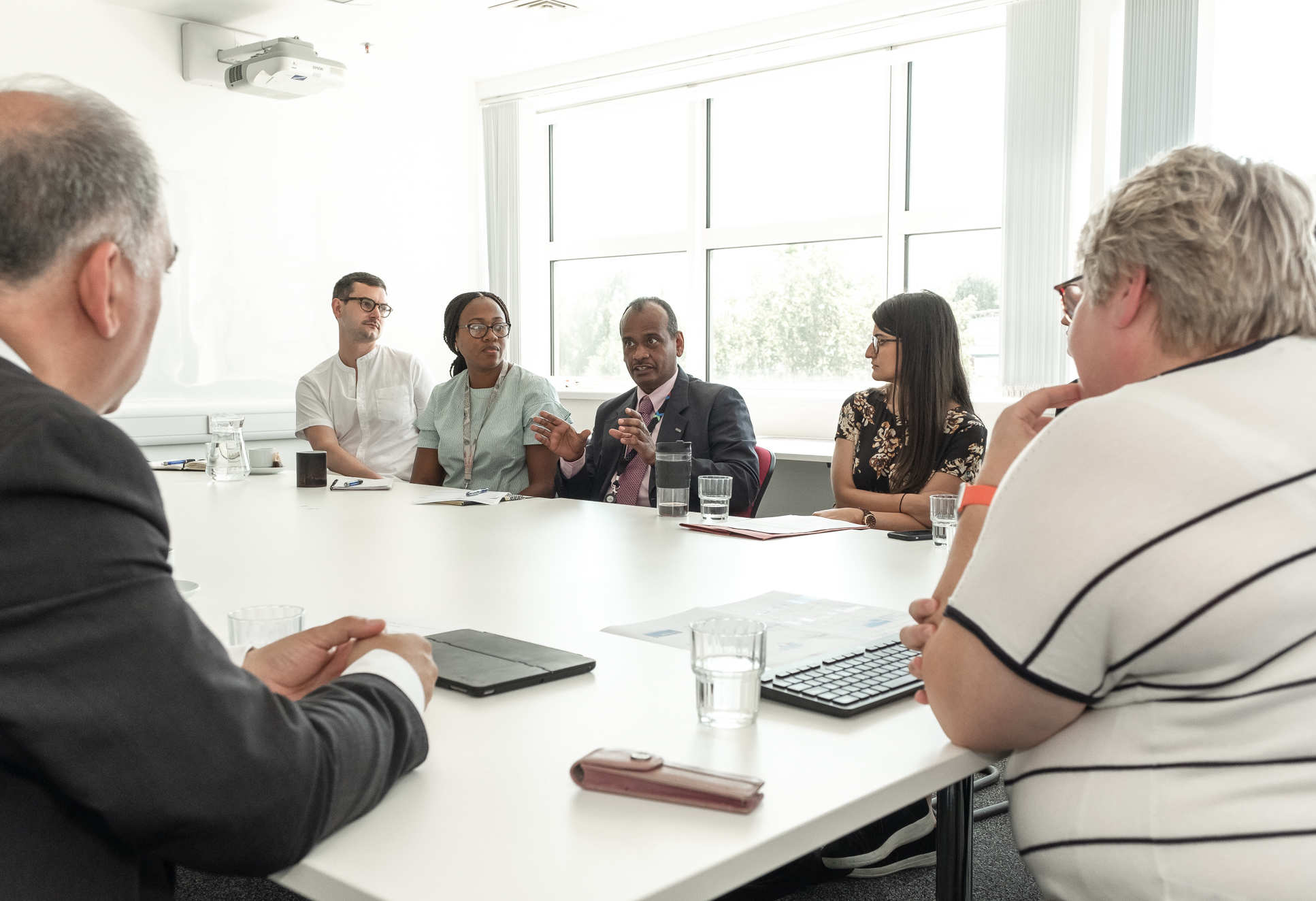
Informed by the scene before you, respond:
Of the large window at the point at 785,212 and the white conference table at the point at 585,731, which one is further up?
the large window at the point at 785,212

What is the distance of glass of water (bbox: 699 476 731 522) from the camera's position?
2.66 m

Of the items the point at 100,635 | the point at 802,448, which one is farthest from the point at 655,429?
the point at 100,635

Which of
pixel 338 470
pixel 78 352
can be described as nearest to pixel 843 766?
pixel 78 352

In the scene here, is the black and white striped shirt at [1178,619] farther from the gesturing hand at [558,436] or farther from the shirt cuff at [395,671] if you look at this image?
the gesturing hand at [558,436]

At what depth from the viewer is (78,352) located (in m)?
0.88

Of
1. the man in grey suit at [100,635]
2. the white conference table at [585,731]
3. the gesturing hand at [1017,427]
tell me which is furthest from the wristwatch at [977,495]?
the man in grey suit at [100,635]

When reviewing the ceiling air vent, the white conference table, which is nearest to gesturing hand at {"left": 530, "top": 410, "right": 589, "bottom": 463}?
the white conference table

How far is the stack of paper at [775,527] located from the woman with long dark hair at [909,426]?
307 mm

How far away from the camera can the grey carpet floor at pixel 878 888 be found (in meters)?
2.27

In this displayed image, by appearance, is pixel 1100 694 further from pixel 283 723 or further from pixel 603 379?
pixel 603 379

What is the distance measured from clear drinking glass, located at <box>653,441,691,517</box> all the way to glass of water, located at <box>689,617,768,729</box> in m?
1.64

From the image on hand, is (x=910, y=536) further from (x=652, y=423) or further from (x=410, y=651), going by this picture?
(x=410, y=651)

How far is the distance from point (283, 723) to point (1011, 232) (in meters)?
4.87

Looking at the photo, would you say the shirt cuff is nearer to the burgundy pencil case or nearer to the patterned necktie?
the burgundy pencil case
